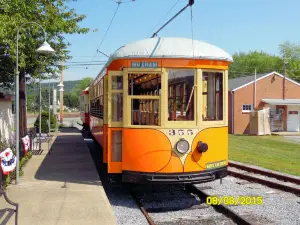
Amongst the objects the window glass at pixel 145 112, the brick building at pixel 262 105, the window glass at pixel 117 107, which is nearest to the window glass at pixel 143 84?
the window glass at pixel 145 112

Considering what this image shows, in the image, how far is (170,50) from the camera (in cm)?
748

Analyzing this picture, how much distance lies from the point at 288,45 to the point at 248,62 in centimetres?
918

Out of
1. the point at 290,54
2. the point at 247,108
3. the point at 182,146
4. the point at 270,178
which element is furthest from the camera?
the point at 290,54

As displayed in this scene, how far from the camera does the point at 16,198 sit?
730cm

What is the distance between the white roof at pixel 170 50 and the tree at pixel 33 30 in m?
3.13

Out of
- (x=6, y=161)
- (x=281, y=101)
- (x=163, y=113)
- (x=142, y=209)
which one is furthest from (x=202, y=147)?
(x=281, y=101)

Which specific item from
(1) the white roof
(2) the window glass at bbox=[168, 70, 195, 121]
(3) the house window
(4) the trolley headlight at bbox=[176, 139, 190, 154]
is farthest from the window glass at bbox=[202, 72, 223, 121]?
(3) the house window

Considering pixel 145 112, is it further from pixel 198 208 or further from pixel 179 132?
pixel 198 208

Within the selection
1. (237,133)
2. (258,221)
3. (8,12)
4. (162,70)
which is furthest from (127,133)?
(237,133)

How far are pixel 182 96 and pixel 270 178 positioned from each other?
4569 mm


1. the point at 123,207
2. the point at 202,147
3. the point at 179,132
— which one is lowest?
the point at 123,207

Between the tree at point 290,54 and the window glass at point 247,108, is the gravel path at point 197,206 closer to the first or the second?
the window glass at point 247,108

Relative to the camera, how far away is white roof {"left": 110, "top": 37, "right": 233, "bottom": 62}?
24.5ft

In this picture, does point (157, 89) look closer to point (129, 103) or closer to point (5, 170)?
point (129, 103)
